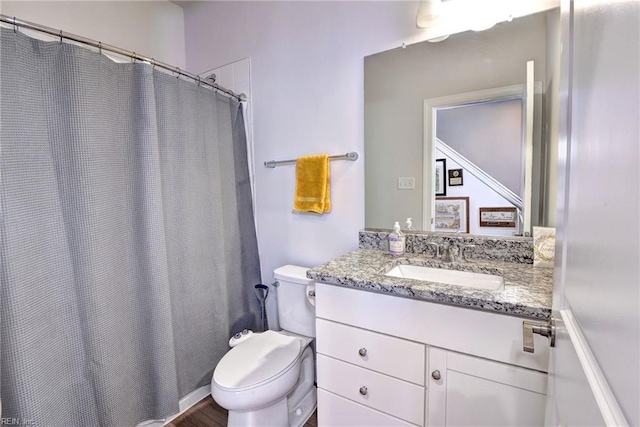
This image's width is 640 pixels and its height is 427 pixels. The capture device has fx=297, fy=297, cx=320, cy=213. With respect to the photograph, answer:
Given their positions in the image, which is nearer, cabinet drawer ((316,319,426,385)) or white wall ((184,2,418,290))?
cabinet drawer ((316,319,426,385))

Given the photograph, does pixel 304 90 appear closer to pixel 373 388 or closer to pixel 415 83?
pixel 415 83

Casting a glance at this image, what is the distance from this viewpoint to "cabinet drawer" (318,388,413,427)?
1170mm

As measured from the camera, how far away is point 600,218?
40 cm

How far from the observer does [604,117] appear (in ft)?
1.30

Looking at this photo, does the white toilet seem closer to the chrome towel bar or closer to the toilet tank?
the toilet tank

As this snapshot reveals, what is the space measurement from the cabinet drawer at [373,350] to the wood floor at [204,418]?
0.63 metres

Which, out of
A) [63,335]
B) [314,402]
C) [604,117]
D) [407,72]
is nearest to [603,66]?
[604,117]

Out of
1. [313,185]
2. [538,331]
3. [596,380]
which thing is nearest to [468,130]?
[313,185]

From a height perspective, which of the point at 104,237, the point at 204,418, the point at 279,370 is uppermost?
the point at 104,237

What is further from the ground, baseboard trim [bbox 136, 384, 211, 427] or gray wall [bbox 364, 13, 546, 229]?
gray wall [bbox 364, 13, 546, 229]

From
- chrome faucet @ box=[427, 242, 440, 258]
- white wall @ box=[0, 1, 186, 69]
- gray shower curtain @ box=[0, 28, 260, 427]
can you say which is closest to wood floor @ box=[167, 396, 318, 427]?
gray shower curtain @ box=[0, 28, 260, 427]

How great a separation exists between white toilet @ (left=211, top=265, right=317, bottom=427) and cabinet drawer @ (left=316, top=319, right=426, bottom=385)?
0.24 meters

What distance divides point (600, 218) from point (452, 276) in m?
0.93

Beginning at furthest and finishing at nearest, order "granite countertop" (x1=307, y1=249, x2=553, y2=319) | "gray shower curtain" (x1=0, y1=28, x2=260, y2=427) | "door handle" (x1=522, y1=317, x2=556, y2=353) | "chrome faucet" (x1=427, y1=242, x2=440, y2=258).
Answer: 1. "chrome faucet" (x1=427, y1=242, x2=440, y2=258)
2. "gray shower curtain" (x1=0, y1=28, x2=260, y2=427)
3. "granite countertop" (x1=307, y1=249, x2=553, y2=319)
4. "door handle" (x1=522, y1=317, x2=556, y2=353)
